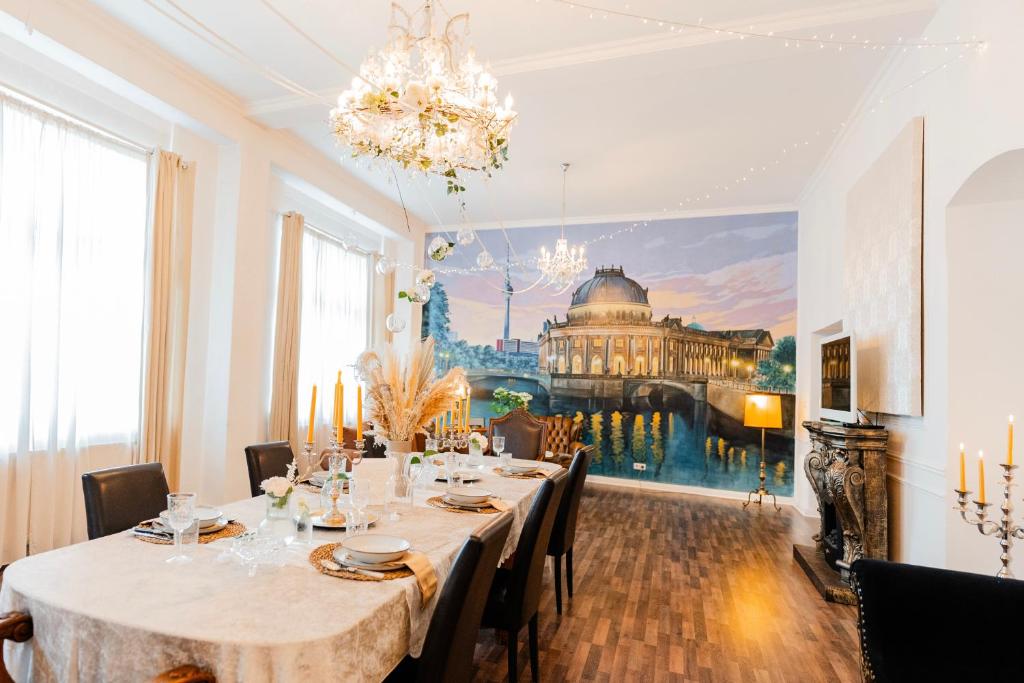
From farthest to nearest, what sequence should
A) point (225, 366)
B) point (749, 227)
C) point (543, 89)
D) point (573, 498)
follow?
point (749, 227) < point (225, 366) < point (543, 89) < point (573, 498)

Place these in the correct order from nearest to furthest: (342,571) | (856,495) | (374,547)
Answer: (342,571)
(374,547)
(856,495)

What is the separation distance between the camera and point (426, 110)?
2.40 metres

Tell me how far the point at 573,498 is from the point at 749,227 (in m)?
5.03

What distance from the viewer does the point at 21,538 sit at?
333 cm

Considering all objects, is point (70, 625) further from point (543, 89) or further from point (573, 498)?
point (543, 89)

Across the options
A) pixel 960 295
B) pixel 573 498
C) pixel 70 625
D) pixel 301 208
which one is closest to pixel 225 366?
pixel 301 208

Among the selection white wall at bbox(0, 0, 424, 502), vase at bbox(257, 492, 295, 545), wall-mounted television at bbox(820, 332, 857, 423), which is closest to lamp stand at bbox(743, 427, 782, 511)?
wall-mounted television at bbox(820, 332, 857, 423)

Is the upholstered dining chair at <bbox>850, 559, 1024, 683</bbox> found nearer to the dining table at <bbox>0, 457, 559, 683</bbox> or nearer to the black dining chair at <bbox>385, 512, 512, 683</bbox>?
the black dining chair at <bbox>385, 512, 512, 683</bbox>

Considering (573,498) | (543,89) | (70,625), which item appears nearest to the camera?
(70,625)

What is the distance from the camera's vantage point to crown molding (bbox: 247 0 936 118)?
302cm

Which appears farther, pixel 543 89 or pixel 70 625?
pixel 543 89

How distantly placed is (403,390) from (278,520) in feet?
2.16

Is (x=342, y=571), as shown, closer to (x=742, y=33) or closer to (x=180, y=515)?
(x=180, y=515)

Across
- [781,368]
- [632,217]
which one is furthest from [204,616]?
[632,217]
